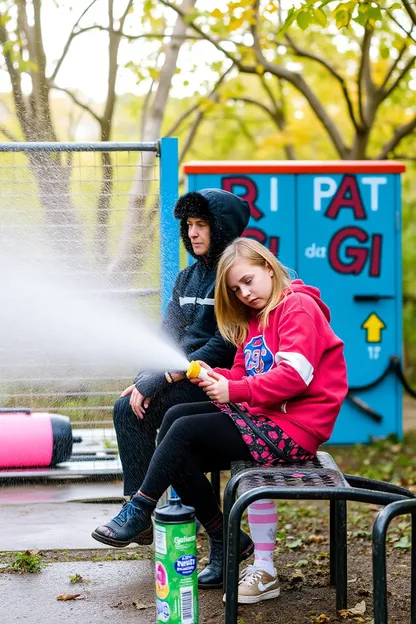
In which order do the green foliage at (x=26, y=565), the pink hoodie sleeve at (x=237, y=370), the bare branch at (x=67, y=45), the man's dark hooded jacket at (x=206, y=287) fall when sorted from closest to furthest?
the pink hoodie sleeve at (x=237, y=370) < the man's dark hooded jacket at (x=206, y=287) < the green foliage at (x=26, y=565) < the bare branch at (x=67, y=45)

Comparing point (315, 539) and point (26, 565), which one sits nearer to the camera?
point (26, 565)

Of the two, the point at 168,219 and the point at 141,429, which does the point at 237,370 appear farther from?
the point at 168,219

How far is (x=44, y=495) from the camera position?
527 cm

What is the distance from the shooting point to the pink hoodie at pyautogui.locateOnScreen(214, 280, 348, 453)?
3328 mm

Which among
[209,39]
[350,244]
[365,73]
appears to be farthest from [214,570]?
[365,73]

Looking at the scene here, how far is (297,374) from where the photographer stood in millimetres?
3311

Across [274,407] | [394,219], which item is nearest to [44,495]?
[274,407]

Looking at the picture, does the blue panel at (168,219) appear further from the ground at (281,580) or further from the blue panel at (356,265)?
the blue panel at (356,265)

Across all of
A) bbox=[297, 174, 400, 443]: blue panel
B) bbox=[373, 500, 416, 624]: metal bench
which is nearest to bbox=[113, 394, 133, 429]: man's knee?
bbox=[373, 500, 416, 624]: metal bench

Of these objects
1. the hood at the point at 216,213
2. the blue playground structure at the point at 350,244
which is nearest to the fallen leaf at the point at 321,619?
the hood at the point at 216,213

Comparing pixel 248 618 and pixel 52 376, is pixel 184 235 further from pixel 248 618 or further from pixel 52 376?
pixel 248 618

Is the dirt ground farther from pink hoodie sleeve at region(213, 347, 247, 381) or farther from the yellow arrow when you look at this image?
the yellow arrow

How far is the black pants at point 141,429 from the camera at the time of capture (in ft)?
13.3

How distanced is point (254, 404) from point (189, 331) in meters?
0.78
